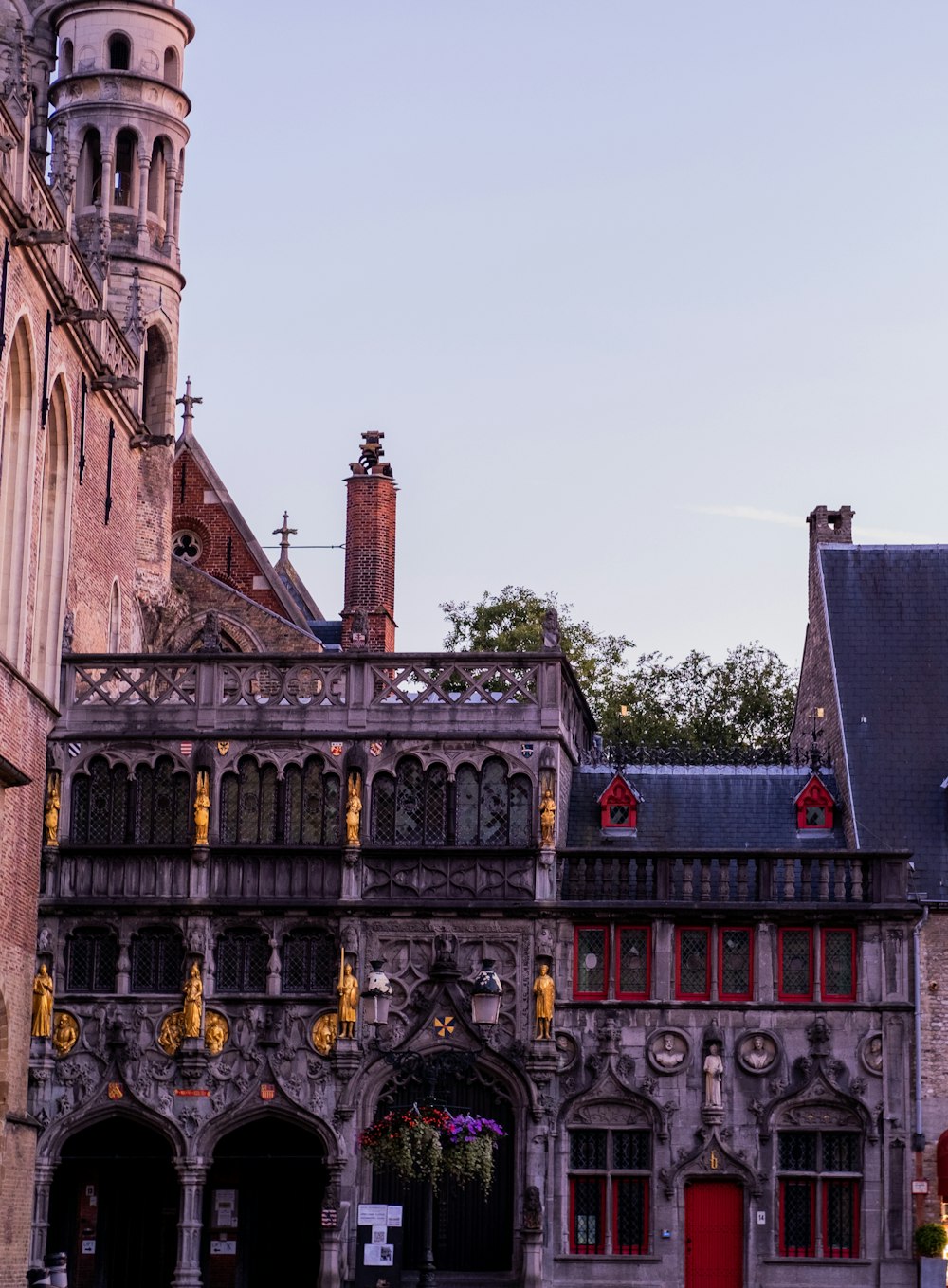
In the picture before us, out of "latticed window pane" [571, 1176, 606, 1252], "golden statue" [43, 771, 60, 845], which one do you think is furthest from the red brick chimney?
"latticed window pane" [571, 1176, 606, 1252]

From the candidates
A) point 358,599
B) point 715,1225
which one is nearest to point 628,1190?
point 715,1225

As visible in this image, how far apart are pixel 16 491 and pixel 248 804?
6914 millimetres

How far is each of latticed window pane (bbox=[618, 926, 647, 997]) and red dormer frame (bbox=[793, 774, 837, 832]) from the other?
4071mm

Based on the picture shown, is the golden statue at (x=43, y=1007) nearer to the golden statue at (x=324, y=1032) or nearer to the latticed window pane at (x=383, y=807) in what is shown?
the golden statue at (x=324, y=1032)

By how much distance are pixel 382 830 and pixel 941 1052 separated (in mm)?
10046

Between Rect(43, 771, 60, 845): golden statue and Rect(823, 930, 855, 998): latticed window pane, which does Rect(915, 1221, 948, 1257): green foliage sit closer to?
Rect(823, 930, 855, 998): latticed window pane

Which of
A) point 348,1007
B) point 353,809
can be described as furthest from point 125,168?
point 348,1007

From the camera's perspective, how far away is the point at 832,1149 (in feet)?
128

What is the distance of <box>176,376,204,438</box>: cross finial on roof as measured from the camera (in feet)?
189

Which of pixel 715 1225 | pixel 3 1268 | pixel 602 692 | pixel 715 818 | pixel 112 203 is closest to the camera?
pixel 3 1268

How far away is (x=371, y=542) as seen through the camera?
52875 millimetres

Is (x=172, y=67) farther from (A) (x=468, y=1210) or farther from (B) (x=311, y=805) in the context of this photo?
(A) (x=468, y=1210)

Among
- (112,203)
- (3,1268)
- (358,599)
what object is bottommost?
(3,1268)

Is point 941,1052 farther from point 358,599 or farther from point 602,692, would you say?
point 602,692
